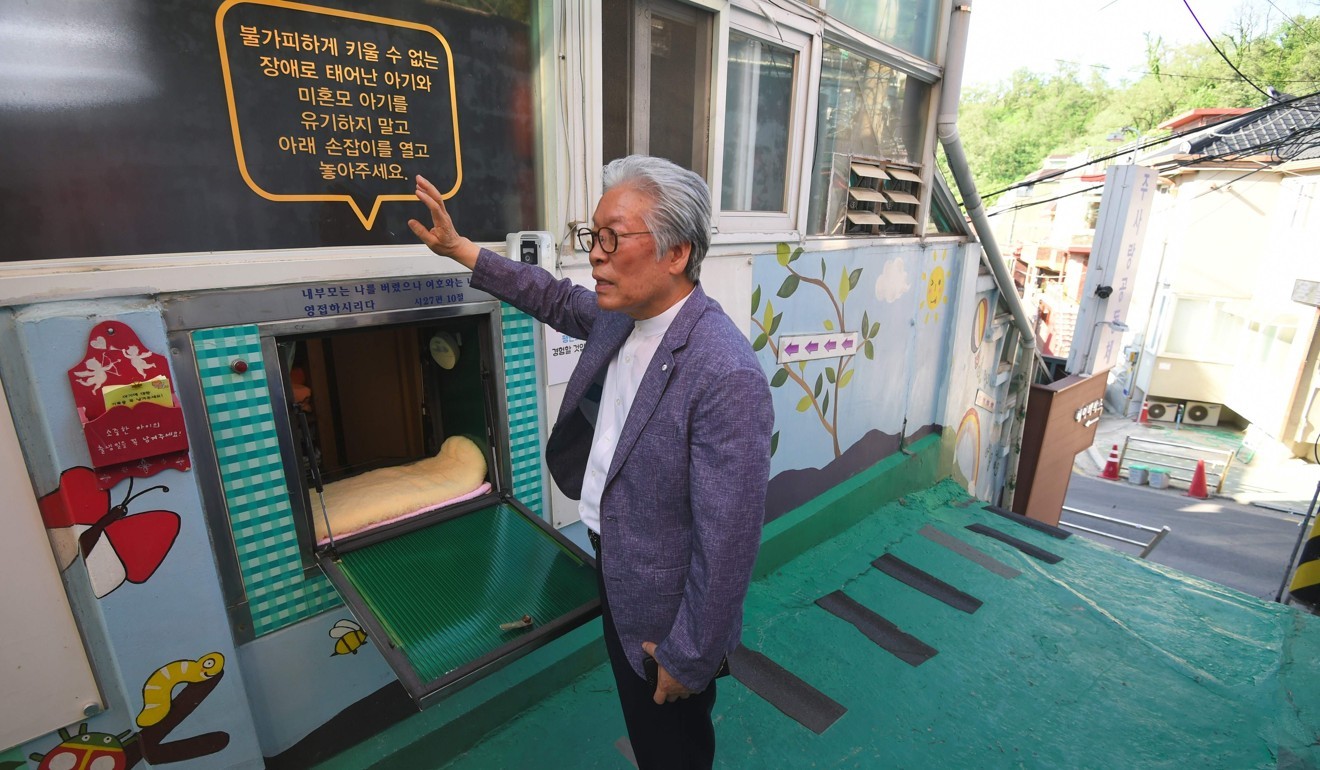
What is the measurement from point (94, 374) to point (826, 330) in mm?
3680

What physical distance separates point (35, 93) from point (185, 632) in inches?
57.7

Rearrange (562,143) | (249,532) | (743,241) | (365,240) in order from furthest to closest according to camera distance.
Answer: (743,241) < (562,143) < (365,240) < (249,532)

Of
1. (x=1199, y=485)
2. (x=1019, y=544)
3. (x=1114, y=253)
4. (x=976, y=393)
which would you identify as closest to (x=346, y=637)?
(x=1019, y=544)

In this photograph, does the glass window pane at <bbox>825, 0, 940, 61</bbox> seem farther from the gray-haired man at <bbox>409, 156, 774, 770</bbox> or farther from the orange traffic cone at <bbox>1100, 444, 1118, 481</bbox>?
the orange traffic cone at <bbox>1100, 444, 1118, 481</bbox>

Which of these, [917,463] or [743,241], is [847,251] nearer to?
[743,241]

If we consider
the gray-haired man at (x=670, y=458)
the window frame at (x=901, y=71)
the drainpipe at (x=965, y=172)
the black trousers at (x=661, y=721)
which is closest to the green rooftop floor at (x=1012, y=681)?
the black trousers at (x=661, y=721)

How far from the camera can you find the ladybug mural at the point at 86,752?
1.65 metres

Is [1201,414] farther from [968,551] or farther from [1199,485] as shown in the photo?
[968,551]

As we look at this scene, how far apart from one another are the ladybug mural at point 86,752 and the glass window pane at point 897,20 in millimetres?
4632

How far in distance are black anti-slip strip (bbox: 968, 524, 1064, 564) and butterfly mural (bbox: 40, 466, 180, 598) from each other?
516 cm

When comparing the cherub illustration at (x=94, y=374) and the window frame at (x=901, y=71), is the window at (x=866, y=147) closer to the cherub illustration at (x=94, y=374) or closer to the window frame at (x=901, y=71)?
the window frame at (x=901, y=71)

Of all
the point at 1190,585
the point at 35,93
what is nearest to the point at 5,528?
the point at 35,93

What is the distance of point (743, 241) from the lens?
11.0 feet

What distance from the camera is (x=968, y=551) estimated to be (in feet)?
14.8
